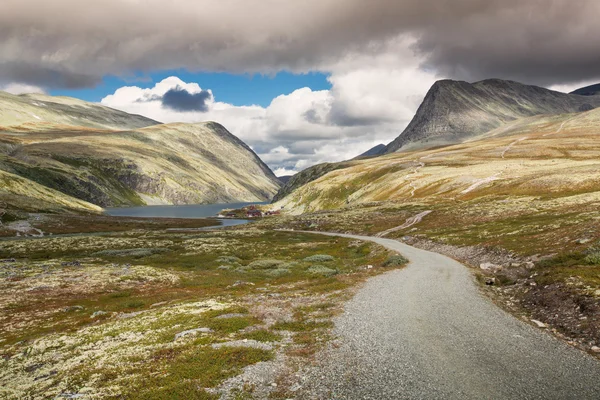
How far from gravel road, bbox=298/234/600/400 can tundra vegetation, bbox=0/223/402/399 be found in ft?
6.36

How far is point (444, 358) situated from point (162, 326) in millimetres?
18260

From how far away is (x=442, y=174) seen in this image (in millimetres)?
170625

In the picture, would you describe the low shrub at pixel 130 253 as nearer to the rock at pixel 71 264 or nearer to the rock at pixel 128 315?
the rock at pixel 71 264

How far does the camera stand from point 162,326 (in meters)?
23.5

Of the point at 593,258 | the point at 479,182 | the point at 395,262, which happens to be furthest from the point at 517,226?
the point at 479,182

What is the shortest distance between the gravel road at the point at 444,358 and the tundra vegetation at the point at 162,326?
1939mm

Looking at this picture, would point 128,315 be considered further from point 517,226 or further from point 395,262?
point 517,226

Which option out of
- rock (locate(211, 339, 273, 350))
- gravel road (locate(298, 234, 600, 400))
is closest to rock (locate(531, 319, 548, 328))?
gravel road (locate(298, 234, 600, 400))

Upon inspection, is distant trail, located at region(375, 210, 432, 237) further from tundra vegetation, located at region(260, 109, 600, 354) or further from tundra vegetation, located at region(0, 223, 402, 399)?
tundra vegetation, located at region(0, 223, 402, 399)

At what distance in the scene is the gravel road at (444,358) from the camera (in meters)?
13.3

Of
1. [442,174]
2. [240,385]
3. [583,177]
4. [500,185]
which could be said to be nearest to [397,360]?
Answer: [240,385]

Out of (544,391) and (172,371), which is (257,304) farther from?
(544,391)

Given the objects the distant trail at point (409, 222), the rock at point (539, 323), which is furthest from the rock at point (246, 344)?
the distant trail at point (409, 222)

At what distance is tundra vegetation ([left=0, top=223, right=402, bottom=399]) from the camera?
15.1 metres
